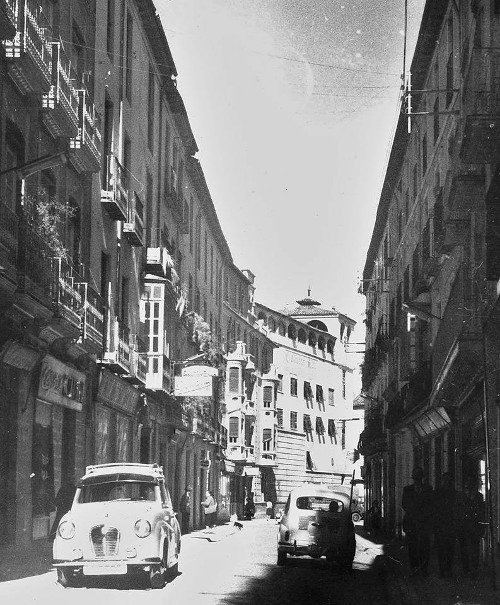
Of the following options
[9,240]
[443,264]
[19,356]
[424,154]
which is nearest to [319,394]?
[424,154]

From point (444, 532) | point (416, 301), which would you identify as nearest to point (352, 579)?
point (444, 532)

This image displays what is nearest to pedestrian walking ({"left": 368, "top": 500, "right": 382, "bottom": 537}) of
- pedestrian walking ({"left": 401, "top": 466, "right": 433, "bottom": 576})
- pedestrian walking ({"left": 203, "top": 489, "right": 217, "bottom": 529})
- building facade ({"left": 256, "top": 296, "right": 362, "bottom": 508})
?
pedestrian walking ({"left": 203, "top": 489, "right": 217, "bottom": 529})

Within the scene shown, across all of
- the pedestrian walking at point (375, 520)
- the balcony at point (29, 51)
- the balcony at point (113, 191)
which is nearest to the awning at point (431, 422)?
the balcony at point (113, 191)

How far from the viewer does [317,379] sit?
305 feet

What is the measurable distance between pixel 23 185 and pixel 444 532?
8588 mm

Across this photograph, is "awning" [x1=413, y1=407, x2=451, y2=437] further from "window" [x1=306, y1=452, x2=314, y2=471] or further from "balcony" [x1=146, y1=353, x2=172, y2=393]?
"window" [x1=306, y1=452, x2=314, y2=471]

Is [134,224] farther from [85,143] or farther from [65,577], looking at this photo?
[65,577]

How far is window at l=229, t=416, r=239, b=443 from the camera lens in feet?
225

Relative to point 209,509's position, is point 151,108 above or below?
above

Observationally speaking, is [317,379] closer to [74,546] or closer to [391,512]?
[391,512]

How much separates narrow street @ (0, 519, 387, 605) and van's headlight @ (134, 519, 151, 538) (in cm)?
68

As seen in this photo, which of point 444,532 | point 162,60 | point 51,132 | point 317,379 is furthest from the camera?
point 317,379

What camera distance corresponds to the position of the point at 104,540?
14.9 m

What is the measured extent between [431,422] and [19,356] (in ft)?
47.1
